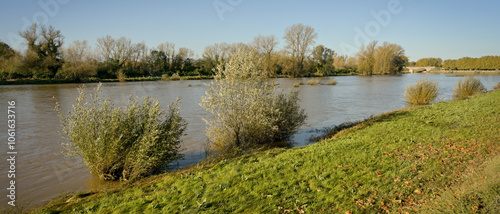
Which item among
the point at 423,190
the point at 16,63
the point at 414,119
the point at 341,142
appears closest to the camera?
the point at 423,190

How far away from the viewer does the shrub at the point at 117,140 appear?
7387 mm

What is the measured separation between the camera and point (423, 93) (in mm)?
21344

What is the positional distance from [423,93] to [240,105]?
17.5 metres

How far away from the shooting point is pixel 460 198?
172 inches

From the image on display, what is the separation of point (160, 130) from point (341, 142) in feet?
18.4

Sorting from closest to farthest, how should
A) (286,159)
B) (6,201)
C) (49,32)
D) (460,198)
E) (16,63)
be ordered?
1. (460,198)
2. (6,201)
3. (286,159)
4. (16,63)
5. (49,32)

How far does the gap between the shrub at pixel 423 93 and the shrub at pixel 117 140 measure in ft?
67.3

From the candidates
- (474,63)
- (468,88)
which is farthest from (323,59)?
(468,88)

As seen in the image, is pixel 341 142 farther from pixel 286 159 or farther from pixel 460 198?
pixel 460 198

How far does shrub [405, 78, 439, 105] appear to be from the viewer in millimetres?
21125

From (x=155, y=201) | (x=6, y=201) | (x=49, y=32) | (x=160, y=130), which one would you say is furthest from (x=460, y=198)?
(x=49, y=32)

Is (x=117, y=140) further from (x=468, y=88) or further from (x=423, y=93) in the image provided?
(x=468, y=88)

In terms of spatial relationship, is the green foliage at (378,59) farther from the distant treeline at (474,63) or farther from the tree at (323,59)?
the distant treeline at (474,63)

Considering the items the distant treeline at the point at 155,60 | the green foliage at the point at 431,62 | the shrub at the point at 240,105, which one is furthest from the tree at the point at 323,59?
the shrub at the point at 240,105
